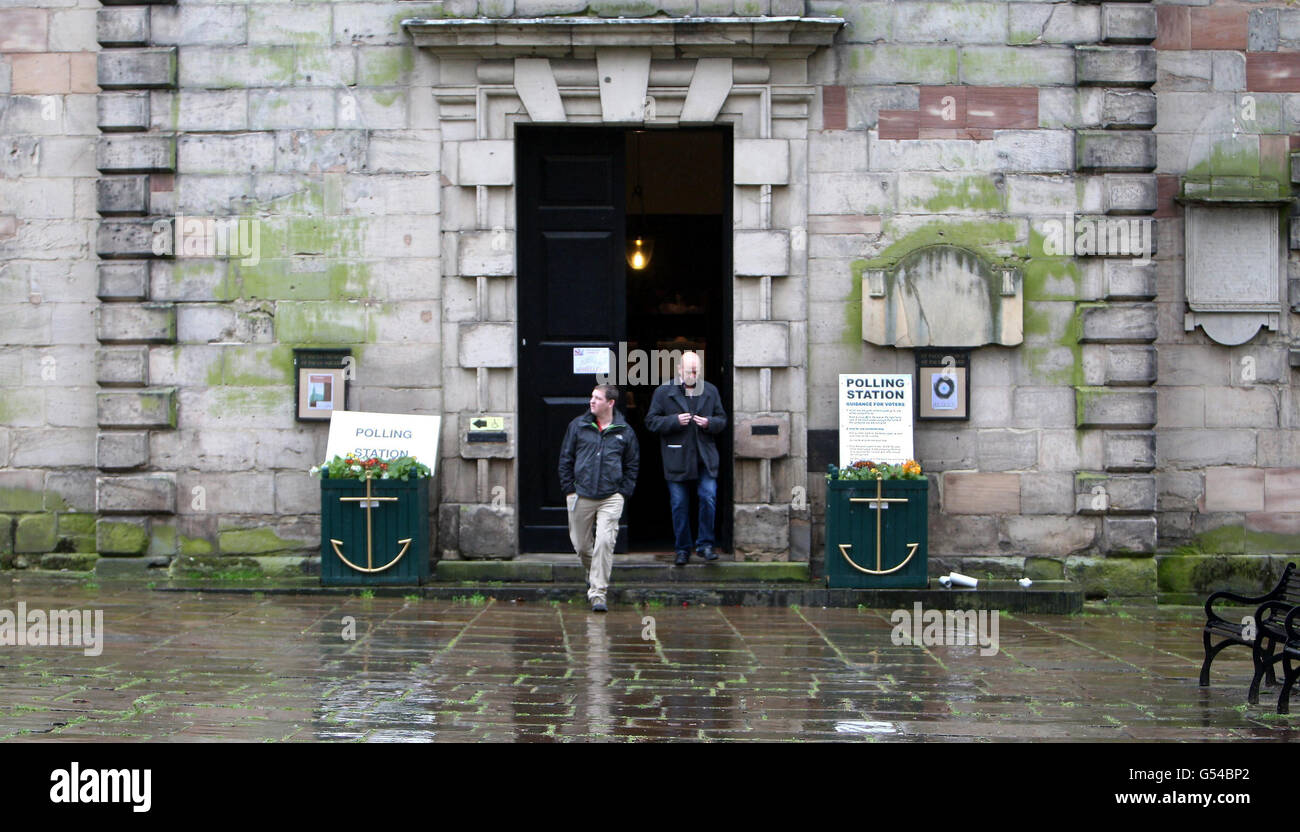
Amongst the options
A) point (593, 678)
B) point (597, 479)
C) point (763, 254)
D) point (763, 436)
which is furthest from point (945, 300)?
point (593, 678)

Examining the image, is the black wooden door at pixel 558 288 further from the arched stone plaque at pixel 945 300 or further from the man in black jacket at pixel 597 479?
the arched stone plaque at pixel 945 300

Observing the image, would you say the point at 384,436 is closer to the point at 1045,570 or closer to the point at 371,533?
the point at 371,533

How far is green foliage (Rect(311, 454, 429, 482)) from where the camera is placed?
12414 mm

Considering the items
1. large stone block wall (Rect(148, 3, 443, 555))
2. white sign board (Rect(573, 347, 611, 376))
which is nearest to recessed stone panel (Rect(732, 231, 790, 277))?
white sign board (Rect(573, 347, 611, 376))

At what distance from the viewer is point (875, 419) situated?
12.7 m

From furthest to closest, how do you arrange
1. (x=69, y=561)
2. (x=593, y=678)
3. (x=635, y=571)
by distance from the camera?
(x=69, y=561) → (x=635, y=571) → (x=593, y=678)

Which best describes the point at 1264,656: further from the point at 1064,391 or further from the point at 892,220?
the point at 892,220

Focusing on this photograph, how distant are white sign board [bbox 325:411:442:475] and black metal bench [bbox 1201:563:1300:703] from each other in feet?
22.7

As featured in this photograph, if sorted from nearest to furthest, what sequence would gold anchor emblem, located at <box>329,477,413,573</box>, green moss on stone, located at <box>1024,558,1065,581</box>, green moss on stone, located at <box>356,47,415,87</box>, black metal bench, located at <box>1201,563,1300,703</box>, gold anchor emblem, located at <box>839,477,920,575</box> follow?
black metal bench, located at <box>1201,563,1300,703</box>, gold anchor emblem, located at <box>839,477,920,575</box>, gold anchor emblem, located at <box>329,477,413,573</box>, green moss on stone, located at <box>1024,558,1065,581</box>, green moss on stone, located at <box>356,47,415,87</box>

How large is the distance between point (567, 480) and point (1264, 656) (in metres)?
5.88

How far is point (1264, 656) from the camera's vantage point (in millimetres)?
8523

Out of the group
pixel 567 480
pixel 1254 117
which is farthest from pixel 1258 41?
pixel 567 480

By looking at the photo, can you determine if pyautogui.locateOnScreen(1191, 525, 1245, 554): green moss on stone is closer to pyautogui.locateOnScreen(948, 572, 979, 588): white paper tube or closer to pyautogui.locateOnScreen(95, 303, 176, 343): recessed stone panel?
pyautogui.locateOnScreen(948, 572, 979, 588): white paper tube

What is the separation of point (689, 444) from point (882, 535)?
1950mm
